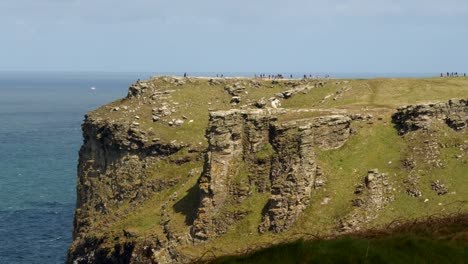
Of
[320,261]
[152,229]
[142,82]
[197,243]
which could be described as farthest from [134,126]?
[320,261]

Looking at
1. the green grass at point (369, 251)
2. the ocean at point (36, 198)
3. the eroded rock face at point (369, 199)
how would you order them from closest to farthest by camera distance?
the green grass at point (369, 251), the eroded rock face at point (369, 199), the ocean at point (36, 198)

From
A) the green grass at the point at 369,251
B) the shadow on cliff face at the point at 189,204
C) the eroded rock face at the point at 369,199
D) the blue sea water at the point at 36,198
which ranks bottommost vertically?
the blue sea water at the point at 36,198

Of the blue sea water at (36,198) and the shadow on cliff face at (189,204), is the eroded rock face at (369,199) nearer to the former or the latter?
the shadow on cliff face at (189,204)

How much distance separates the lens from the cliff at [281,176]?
205 feet

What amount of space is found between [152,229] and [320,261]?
161 feet

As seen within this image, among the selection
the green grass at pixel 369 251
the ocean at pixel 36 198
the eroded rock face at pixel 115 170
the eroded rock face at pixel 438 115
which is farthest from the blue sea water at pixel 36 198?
the green grass at pixel 369 251

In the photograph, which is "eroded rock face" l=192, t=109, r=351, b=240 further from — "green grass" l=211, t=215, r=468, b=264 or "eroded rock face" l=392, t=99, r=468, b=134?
"green grass" l=211, t=215, r=468, b=264

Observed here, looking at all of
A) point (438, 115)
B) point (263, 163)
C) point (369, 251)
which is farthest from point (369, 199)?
point (369, 251)

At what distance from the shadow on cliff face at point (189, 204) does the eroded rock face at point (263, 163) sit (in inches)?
103

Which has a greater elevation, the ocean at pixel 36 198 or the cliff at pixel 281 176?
the cliff at pixel 281 176

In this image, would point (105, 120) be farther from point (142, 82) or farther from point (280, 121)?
point (280, 121)

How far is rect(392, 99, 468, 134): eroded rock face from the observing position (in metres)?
69.2

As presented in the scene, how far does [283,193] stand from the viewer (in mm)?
63219

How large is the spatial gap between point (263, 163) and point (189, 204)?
10.0 meters
